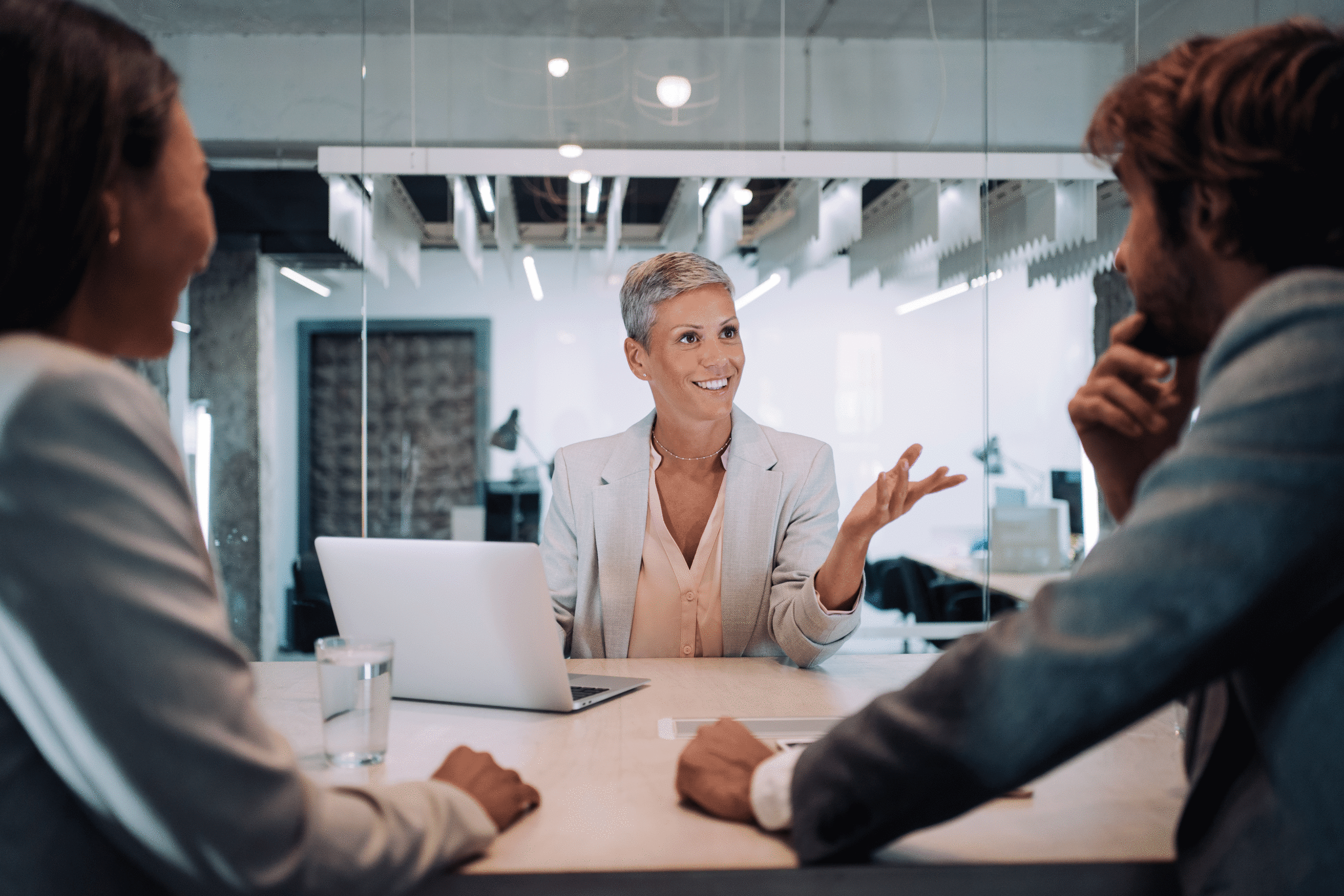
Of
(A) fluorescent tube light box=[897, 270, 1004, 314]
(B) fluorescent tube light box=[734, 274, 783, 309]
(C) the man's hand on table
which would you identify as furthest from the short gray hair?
(A) fluorescent tube light box=[897, 270, 1004, 314]

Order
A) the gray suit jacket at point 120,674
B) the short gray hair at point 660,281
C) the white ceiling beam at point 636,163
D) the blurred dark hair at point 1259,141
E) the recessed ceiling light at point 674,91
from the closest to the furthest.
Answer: the gray suit jacket at point 120,674, the blurred dark hair at point 1259,141, the short gray hair at point 660,281, the white ceiling beam at point 636,163, the recessed ceiling light at point 674,91

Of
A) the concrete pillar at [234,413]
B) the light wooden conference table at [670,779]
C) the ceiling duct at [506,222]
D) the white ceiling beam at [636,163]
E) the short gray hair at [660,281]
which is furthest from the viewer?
the concrete pillar at [234,413]

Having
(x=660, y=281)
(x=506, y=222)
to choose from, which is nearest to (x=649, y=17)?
(x=506, y=222)

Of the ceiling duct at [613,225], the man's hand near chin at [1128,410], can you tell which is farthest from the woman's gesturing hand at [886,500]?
the ceiling duct at [613,225]

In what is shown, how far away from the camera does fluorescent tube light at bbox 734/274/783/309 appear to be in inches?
187

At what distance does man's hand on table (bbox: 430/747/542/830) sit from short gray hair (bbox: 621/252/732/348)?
61.6 inches

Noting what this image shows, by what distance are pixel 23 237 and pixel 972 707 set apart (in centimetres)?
89

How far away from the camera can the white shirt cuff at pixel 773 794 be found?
3.16ft

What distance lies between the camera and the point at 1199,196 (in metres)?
0.89

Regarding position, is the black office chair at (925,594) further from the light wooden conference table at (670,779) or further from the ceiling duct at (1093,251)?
the light wooden conference table at (670,779)

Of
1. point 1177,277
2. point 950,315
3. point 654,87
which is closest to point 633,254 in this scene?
point 654,87

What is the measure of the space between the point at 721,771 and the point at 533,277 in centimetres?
405

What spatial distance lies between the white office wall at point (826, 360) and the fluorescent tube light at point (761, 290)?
0.03 m

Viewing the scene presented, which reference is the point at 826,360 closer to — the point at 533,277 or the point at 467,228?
the point at 533,277
